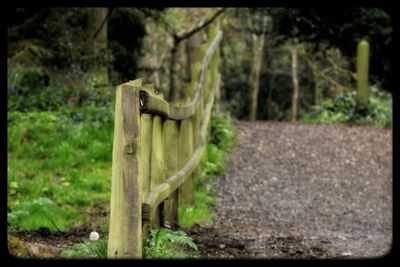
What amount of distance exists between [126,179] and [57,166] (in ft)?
17.3

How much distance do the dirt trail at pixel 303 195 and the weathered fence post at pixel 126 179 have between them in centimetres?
184

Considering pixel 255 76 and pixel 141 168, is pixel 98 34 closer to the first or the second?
pixel 141 168

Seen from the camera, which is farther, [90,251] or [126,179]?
[90,251]

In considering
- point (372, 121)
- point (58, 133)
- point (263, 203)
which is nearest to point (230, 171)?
point (263, 203)

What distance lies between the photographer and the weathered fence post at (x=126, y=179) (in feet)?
11.4

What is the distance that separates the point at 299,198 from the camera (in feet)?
28.9

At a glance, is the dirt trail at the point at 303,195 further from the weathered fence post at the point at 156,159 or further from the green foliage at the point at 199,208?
the weathered fence post at the point at 156,159

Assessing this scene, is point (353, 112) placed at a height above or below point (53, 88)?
below

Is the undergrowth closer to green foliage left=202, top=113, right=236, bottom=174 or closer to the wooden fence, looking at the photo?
green foliage left=202, top=113, right=236, bottom=174

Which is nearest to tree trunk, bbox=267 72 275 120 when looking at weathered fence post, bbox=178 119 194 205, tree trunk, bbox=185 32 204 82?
tree trunk, bbox=185 32 204 82

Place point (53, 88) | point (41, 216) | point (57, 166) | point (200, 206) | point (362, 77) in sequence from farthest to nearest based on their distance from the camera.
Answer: point (362, 77)
point (53, 88)
point (57, 166)
point (200, 206)
point (41, 216)

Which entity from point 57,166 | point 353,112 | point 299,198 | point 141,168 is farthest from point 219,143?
point 141,168

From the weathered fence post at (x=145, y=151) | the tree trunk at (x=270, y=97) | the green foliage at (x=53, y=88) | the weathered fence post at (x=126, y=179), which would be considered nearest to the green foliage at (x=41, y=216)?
the weathered fence post at (x=145, y=151)

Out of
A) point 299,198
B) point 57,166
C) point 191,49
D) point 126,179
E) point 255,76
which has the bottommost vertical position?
point 299,198
